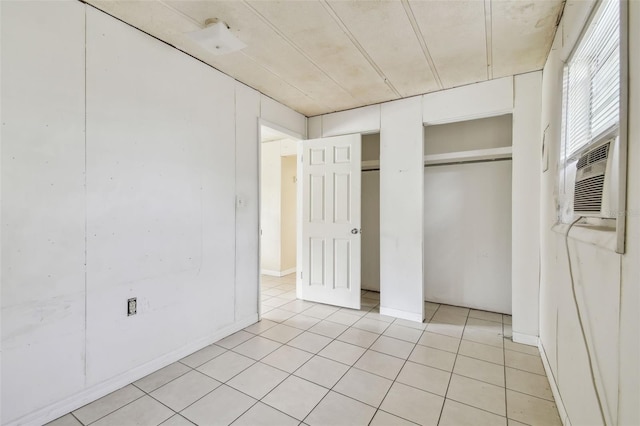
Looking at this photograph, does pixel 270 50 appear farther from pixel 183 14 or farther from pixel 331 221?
pixel 331 221

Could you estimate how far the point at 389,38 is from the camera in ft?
7.39

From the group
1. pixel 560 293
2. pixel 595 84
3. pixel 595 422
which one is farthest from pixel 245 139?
pixel 595 422

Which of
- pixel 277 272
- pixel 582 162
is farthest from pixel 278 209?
pixel 582 162

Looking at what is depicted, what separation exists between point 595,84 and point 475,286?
2.95 metres

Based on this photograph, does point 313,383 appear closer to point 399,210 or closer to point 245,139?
point 399,210

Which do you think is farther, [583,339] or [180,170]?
[180,170]

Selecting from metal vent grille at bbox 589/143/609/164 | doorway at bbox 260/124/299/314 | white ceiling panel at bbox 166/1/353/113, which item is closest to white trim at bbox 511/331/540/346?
metal vent grille at bbox 589/143/609/164

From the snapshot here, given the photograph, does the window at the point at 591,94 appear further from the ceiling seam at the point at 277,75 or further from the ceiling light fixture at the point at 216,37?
the ceiling seam at the point at 277,75

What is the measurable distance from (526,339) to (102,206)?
3748 mm

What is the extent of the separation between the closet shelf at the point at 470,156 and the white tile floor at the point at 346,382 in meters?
1.91

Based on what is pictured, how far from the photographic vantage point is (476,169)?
3705 millimetres

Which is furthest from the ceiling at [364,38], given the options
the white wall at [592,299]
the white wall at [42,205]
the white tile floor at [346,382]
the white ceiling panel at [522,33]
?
the white tile floor at [346,382]

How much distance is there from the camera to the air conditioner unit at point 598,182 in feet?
3.52

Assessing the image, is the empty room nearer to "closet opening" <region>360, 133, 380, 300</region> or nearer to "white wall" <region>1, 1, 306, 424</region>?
"white wall" <region>1, 1, 306, 424</region>
